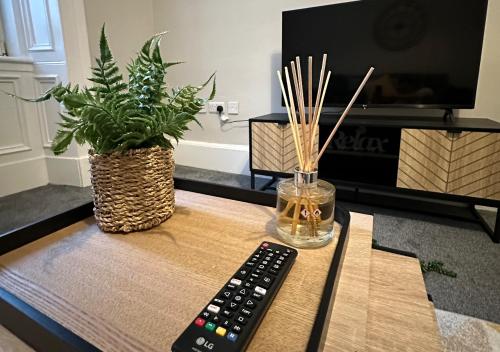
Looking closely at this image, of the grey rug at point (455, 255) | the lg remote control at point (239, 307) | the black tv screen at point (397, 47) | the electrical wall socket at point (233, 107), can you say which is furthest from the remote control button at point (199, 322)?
the electrical wall socket at point (233, 107)

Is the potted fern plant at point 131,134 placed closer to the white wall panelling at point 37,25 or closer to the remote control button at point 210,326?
the remote control button at point 210,326

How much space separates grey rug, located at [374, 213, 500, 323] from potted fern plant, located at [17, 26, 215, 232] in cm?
89

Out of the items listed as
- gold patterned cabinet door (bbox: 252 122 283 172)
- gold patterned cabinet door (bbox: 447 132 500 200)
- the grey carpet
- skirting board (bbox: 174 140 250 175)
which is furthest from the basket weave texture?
skirting board (bbox: 174 140 250 175)

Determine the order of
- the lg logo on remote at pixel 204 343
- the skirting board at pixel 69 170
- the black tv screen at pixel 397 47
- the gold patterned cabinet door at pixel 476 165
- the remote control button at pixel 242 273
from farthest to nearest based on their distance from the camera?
the skirting board at pixel 69 170
the black tv screen at pixel 397 47
the gold patterned cabinet door at pixel 476 165
the remote control button at pixel 242 273
the lg logo on remote at pixel 204 343

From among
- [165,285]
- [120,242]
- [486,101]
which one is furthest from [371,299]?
[486,101]

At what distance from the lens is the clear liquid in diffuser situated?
55 centimetres

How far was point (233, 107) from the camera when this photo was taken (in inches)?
90.1

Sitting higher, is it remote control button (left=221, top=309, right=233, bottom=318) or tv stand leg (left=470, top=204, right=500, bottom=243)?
remote control button (left=221, top=309, right=233, bottom=318)

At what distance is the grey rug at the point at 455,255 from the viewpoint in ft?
3.11

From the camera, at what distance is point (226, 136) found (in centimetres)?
237

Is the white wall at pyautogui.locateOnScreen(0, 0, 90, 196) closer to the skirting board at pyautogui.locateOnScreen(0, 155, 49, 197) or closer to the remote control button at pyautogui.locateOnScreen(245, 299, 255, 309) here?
the skirting board at pyautogui.locateOnScreen(0, 155, 49, 197)

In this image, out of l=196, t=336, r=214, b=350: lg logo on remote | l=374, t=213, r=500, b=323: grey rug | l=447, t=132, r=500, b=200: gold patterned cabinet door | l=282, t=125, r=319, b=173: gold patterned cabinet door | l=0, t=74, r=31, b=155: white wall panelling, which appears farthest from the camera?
l=0, t=74, r=31, b=155: white wall panelling

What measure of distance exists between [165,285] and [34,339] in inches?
6.2

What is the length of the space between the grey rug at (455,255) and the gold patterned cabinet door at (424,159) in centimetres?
19
